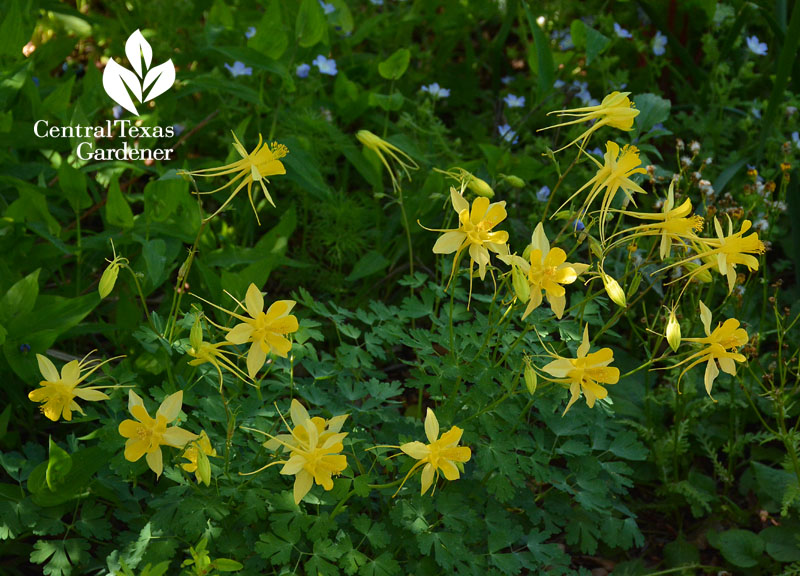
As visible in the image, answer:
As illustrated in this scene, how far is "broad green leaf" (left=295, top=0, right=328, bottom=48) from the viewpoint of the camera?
96.3 inches

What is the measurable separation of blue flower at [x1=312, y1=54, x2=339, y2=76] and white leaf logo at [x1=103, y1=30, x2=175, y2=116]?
475 mm

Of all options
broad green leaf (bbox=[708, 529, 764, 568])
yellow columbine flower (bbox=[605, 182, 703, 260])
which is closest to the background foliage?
broad green leaf (bbox=[708, 529, 764, 568])

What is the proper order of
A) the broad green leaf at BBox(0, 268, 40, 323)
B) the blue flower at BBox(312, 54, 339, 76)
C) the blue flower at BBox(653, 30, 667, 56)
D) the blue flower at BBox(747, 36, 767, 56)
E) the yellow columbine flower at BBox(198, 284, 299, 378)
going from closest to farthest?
the yellow columbine flower at BBox(198, 284, 299, 378), the broad green leaf at BBox(0, 268, 40, 323), the blue flower at BBox(312, 54, 339, 76), the blue flower at BBox(747, 36, 767, 56), the blue flower at BBox(653, 30, 667, 56)

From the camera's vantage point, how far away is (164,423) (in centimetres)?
132

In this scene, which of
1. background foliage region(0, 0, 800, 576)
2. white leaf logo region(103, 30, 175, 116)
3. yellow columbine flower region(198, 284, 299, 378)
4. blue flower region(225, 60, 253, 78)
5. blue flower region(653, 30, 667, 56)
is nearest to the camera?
yellow columbine flower region(198, 284, 299, 378)

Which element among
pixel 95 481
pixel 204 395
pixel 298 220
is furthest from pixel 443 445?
pixel 298 220

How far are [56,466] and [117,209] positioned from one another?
686 mm

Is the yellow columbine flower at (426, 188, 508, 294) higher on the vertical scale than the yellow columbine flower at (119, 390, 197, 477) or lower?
higher

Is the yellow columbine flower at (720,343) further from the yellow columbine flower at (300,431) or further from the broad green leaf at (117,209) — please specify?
the broad green leaf at (117,209)

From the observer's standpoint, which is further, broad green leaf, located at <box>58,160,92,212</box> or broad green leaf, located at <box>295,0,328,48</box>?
broad green leaf, located at <box>295,0,328,48</box>

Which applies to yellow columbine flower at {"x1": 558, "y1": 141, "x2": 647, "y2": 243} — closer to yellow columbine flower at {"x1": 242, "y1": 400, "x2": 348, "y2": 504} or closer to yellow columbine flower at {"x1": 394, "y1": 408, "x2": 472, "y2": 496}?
yellow columbine flower at {"x1": 394, "y1": 408, "x2": 472, "y2": 496}

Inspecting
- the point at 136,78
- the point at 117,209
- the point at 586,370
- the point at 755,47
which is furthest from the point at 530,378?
the point at 755,47

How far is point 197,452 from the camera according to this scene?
1415 millimetres

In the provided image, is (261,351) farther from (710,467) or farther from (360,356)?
(710,467)
